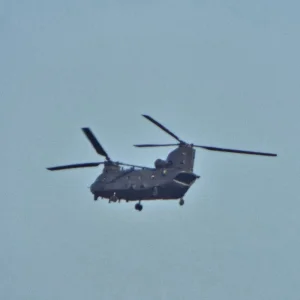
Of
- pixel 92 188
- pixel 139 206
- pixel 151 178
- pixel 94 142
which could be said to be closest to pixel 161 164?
pixel 151 178

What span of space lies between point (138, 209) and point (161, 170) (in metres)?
5.39

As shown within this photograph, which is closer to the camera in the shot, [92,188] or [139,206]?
[139,206]

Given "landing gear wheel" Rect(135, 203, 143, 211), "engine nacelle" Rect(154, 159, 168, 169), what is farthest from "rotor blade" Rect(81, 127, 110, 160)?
"engine nacelle" Rect(154, 159, 168, 169)

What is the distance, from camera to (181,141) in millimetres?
99812

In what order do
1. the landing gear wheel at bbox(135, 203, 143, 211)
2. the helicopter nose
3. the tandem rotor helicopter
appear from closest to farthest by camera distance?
1. the tandem rotor helicopter
2. the landing gear wheel at bbox(135, 203, 143, 211)
3. the helicopter nose

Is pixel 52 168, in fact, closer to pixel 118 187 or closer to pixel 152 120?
pixel 118 187

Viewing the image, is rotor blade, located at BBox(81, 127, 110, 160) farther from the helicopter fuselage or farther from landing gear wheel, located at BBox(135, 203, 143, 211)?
landing gear wheel, located at BBox(135, 203, 143, 211)

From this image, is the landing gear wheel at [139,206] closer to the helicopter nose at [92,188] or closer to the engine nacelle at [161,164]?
the helicopter nose at [92,188]

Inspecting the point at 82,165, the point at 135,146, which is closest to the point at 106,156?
the point at 82,165

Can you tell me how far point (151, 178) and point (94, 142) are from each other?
6518 mm

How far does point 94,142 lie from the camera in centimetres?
10244

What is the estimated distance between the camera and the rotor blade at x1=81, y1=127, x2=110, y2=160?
A: 3947 inches

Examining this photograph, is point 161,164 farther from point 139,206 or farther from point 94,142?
point 94,142

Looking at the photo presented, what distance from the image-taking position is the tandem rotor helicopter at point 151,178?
97.9 m
